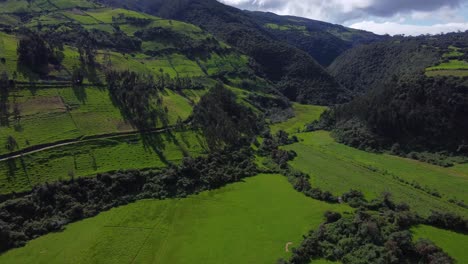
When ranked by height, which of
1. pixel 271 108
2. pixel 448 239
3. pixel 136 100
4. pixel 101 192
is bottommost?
pixel 101 192

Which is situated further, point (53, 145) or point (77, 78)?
point (77, 78)

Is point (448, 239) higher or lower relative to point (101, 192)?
higher

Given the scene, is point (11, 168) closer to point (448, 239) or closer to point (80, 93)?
point (80, 93)

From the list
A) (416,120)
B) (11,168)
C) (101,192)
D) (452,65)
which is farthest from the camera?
(452,65)

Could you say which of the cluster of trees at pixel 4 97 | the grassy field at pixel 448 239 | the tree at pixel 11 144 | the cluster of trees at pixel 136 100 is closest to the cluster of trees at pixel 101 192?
the tree at pixel 11 144

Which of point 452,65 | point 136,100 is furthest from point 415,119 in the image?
point 136,100

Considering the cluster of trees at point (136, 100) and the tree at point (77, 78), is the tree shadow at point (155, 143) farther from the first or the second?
the tree at point (77, 78)

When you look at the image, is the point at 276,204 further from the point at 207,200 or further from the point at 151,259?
the point at 151,259

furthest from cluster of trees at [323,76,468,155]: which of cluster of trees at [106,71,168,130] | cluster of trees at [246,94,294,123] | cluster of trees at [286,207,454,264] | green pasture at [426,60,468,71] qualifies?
cluster of trees at [106,71,168,130]
